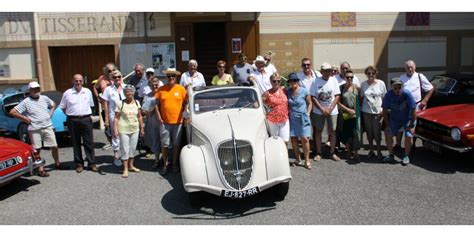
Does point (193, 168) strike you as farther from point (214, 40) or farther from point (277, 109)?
point (214, 40)

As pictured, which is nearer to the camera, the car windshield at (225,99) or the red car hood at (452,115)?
the car windshield at (225,99)

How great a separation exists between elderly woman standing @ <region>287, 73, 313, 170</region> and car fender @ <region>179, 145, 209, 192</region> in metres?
2.27

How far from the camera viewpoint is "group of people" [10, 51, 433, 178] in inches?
304

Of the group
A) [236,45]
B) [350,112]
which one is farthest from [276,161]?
[236,45]

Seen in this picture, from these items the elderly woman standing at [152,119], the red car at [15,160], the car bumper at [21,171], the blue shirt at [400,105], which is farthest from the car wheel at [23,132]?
the blue shirt at [400,105]

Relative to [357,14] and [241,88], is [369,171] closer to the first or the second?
[241,88]

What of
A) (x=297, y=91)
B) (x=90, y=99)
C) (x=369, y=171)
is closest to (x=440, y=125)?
(x=369, y=171)

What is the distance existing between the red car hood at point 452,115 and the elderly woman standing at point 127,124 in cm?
527

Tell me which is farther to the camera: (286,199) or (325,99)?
(325,99)

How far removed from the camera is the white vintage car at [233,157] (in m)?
5.90

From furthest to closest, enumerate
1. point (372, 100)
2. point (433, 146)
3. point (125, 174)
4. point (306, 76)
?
point (306, 76) < point (372, 100) < point (433, 146) < point (125, 174)

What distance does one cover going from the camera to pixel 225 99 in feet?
23.4

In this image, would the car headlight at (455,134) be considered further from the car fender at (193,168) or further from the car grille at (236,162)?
the car fender at (193,168)

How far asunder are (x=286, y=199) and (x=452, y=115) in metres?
3.90
